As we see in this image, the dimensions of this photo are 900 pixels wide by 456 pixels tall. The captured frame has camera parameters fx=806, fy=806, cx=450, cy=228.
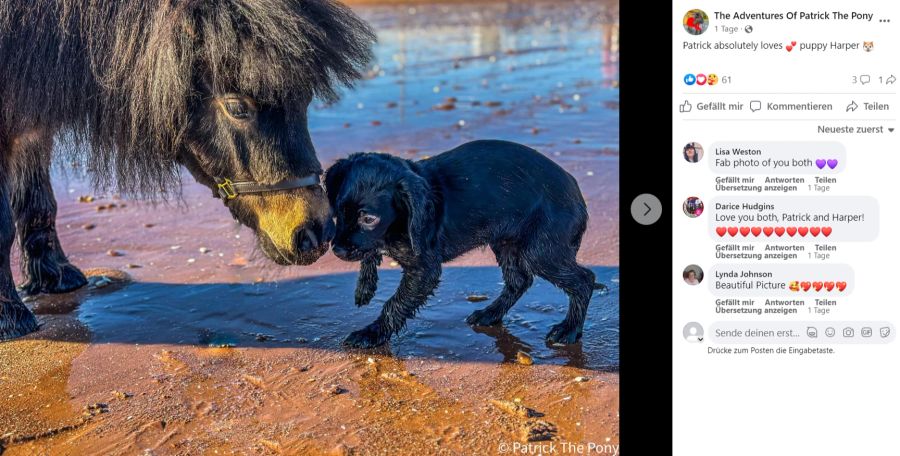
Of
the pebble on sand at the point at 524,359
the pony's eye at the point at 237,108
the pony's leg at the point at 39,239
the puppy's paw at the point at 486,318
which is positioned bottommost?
the pebble on sand at the point at 524,359

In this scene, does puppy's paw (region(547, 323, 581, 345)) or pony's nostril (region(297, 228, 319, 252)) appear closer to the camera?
pony's nostril (region(297, 228, 319, 252))

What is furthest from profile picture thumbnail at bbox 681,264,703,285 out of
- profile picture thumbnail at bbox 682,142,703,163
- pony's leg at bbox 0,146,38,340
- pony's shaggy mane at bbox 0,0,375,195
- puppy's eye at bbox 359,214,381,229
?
pony's leg at bbox 0,146,38,340

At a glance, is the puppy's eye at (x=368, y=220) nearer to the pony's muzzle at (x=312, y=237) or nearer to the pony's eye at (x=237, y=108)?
the pony's muzzle at (x=312, y=237)

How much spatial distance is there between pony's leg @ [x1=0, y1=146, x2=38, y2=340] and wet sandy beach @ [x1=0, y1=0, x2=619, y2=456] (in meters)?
0.10

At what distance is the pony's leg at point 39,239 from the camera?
17.1 ft

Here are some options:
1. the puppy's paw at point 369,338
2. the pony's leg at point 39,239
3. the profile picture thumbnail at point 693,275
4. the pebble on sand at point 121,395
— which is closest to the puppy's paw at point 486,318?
the puppy's paw at point 369,338

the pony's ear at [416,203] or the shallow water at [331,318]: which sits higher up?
the pony's ear at [416,203]

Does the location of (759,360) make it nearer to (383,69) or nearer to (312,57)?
(312,57)

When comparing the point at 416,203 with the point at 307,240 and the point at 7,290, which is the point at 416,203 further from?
the point at 7,290

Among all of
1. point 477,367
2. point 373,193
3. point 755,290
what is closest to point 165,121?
point 373,193

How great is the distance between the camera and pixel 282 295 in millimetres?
A: 5000

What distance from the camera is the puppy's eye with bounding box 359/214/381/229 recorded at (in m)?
3.82

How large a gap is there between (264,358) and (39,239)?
2.19 m

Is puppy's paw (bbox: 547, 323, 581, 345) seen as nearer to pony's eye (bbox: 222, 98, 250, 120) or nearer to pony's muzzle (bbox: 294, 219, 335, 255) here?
pony's muzzle (bbox: 294, 219, 335, 255)
